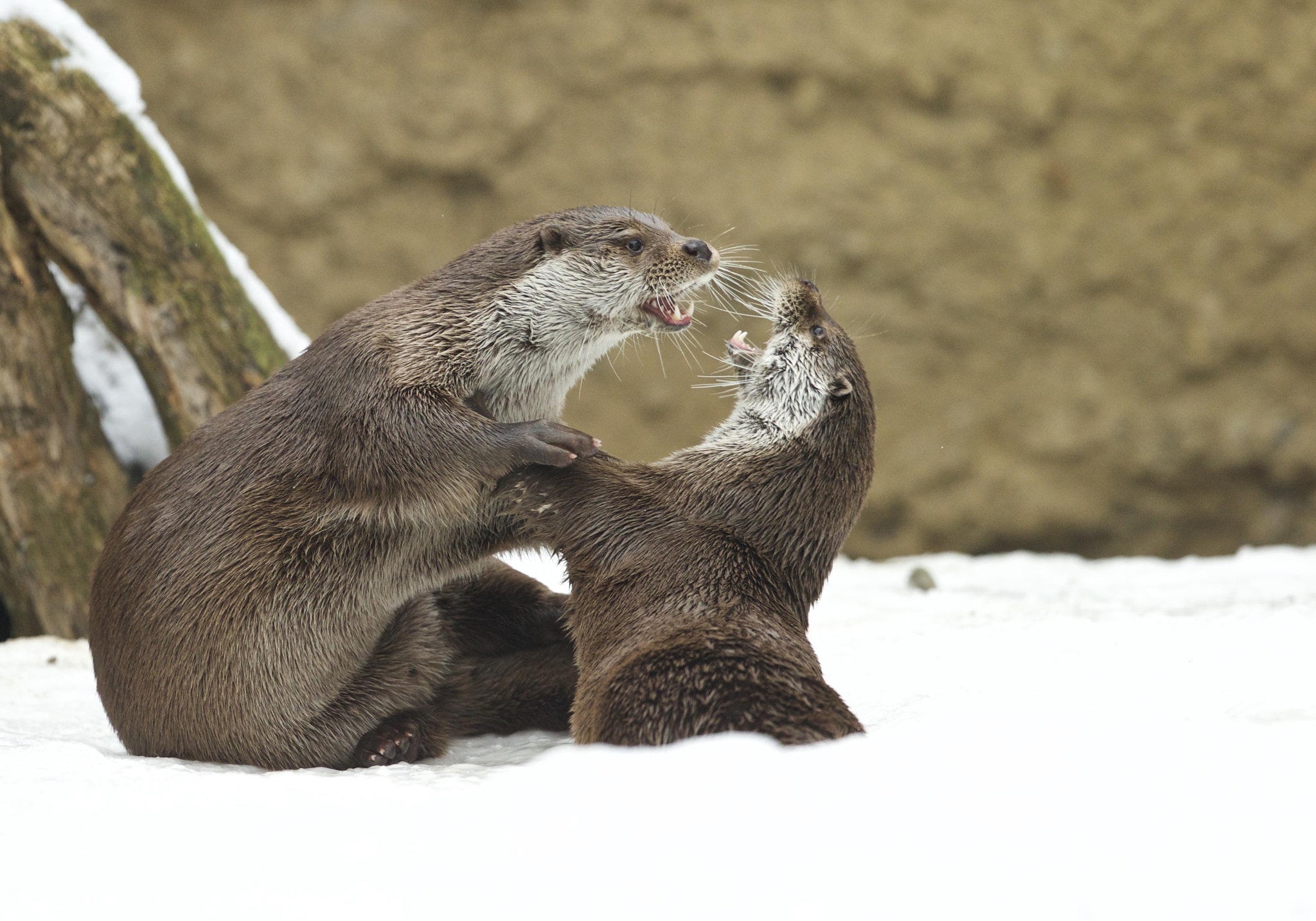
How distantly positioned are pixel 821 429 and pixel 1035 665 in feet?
2.53

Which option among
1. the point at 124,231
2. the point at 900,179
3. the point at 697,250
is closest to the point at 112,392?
the point at 124,231

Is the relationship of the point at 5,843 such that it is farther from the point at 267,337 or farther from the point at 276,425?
the point at 267,337

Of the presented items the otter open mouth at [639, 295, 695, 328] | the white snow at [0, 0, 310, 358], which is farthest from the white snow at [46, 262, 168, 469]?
the otter open mouth at [639, 295, 695, 328]

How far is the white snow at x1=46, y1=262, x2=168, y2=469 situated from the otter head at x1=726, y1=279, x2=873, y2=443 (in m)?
1.90

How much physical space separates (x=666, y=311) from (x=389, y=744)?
1005mm

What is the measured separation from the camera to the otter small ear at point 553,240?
248cm

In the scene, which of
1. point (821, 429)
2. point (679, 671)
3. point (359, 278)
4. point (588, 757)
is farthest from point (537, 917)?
point (359, 278)

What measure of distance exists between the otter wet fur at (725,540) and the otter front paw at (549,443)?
7cm

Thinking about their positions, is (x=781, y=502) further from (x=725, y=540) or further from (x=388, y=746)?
(x=388, y=746)

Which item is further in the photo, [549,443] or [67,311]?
[67,311]

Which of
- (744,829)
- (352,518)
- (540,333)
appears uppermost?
(540,333)

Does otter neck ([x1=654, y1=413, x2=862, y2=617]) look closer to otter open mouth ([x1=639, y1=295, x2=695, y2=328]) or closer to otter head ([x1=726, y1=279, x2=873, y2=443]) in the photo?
otter head ([x1=726, y1=279, x2=873, y2=443])

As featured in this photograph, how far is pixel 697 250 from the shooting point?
→ 2551mm

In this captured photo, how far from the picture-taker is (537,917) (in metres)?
1.28
